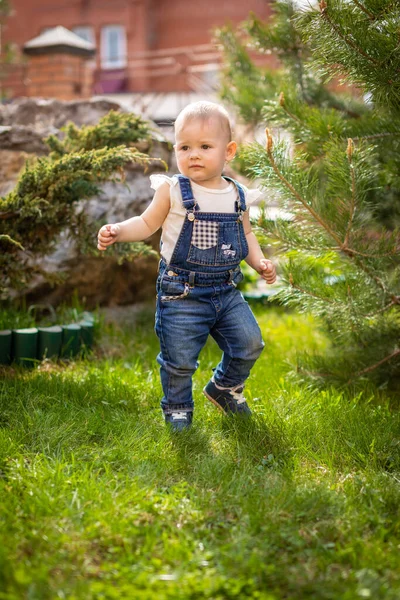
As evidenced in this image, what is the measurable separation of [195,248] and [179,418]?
2.30ft

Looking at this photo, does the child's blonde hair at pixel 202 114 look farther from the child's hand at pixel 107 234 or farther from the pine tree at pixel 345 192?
the child's hand at pixel 107 234

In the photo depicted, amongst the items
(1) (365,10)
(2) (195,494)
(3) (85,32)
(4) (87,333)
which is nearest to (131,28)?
(3) (85,32)

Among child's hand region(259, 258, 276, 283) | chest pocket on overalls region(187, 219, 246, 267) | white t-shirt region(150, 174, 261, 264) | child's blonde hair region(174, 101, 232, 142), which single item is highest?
child's blonde hair region(174, 101, 232, 142)

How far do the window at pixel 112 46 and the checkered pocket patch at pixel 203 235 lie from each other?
57.2ft

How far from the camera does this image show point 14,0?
62.5 ft

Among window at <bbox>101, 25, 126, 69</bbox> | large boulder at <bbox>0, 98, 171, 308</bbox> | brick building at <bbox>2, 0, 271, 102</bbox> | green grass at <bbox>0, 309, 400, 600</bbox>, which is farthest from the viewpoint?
window at <bbox>101, 25, 126, 69</bbox>

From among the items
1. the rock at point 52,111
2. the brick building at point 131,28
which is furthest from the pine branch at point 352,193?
the brick building at point 131,28

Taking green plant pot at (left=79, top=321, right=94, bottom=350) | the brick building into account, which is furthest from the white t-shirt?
the brick building

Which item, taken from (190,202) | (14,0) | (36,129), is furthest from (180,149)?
(14,0)

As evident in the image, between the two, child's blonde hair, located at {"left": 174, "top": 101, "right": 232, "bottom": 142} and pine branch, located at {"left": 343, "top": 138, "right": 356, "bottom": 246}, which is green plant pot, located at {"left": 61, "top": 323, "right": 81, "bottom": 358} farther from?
pine branch, located at {"left": 343, "top": 138, "right": 356, "bottom": 246}

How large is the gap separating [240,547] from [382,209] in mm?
2234

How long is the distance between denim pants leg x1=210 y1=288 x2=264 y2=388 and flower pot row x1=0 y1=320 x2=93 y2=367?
44.2 inches

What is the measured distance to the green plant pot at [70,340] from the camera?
11.9 feet

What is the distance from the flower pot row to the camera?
11.1 ft
